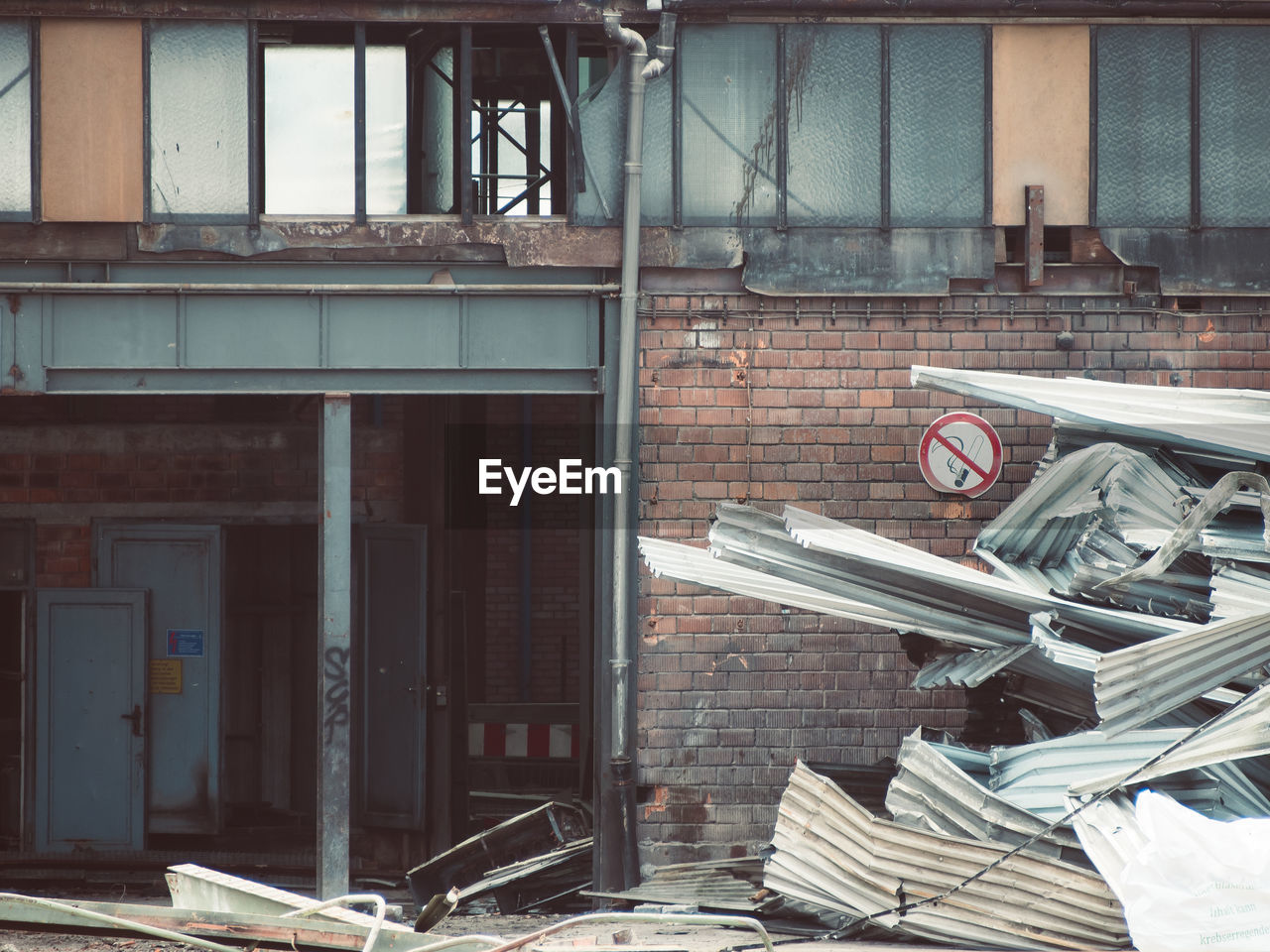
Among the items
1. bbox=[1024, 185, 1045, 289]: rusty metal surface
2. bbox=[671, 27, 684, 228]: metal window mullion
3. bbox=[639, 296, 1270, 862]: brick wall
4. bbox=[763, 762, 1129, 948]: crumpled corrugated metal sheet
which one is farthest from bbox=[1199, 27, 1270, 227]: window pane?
bbox=[763, 762, 1129, 948]: crumpled corrugated metal sheet

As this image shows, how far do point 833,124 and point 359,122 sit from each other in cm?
273

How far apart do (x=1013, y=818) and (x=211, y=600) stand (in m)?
6.32

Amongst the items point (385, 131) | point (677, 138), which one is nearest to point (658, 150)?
point (677, 138)

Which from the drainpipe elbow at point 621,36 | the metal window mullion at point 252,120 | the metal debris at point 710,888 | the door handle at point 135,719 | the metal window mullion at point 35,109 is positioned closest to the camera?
the metal debris at point 710,888

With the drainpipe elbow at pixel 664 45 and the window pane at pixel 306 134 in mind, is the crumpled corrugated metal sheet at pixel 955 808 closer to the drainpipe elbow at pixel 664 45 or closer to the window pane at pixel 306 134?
the drainpipe elbow at pixel 664 45

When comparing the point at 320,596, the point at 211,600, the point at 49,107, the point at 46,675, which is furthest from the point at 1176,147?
the point at 46,675

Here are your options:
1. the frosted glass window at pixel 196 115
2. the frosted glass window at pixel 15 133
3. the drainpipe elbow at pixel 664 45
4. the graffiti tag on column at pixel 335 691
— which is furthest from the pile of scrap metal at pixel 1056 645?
the frosted glass window at pixel 15 133

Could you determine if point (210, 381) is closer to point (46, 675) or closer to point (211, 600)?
point (211, 600)

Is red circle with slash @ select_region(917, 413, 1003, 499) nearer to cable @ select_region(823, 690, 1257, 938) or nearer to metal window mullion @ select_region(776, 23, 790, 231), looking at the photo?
metal window mullion @ select_region(776, 23, 790, 231)

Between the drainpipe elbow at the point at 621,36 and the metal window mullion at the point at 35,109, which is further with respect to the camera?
the metal window mullion at the point at 35,109

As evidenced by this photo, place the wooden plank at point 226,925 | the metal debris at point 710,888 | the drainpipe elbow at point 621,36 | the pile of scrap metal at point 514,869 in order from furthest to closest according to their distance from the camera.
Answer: the pile of scrap metal at point 514,869 → the drainpipe elbow at point 621,36 → the metal debris at point 710,888 → the wooden plank at point 226,925

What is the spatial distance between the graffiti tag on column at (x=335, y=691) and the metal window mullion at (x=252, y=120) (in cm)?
250

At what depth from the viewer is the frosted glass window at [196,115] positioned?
7.08 m

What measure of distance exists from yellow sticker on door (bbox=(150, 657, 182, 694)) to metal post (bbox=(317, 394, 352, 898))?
9.17 ft
